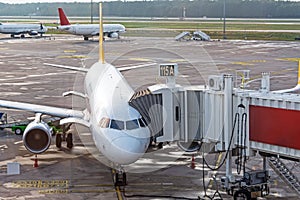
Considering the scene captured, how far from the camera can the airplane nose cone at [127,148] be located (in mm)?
20781

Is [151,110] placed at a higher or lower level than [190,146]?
higher

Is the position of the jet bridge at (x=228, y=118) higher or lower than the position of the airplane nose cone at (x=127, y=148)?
higher

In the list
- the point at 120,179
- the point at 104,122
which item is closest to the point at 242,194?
the point at 120,179

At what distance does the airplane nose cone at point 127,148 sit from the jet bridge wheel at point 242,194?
4.04 metres

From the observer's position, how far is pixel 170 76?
22578 millimetres

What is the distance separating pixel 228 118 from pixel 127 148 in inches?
159

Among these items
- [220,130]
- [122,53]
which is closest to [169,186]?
[220,130]

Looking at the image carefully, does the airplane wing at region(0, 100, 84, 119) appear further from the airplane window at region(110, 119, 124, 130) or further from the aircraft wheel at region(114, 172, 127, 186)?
the airplane window at region(110, 119, 124, 130)

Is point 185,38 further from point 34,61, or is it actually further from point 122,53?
point 34,61

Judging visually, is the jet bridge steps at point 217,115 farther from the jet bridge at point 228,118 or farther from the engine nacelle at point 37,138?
the engine nacelle at point 37,138

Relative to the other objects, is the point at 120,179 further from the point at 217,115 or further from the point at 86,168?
the point at 217,115

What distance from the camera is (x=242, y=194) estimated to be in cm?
2106

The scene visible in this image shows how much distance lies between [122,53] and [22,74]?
3085 cm

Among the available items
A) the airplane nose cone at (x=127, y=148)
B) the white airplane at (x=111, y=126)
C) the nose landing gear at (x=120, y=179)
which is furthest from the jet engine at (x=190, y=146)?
the airplane nose cone at (x=127, y=148)
